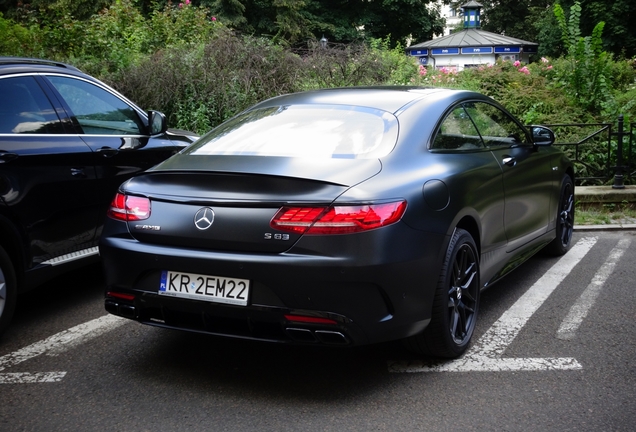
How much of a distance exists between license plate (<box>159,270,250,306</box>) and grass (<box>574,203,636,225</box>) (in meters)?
6.13

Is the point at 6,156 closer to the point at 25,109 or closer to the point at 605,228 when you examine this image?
the point at 25,109

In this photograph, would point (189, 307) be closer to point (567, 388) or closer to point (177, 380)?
point (177, 380)

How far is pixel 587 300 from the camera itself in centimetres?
539

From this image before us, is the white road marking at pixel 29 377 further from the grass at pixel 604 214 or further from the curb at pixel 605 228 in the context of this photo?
the grass at pixel 604 214

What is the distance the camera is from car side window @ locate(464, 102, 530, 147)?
504 centimetres

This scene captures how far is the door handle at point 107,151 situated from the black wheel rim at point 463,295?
272 cm

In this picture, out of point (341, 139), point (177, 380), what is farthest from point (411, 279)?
point (177, 380)

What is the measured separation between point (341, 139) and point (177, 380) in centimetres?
154

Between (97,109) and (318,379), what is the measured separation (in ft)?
9.48

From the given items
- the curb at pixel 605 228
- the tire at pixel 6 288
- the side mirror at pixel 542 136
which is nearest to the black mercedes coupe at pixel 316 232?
the tire at pixel 6 288

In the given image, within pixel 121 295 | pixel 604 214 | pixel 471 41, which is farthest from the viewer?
pixel 471 41

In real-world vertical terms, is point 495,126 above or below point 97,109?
below

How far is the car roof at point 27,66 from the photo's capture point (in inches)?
192

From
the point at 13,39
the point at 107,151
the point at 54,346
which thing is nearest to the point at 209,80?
the point at 13,39
